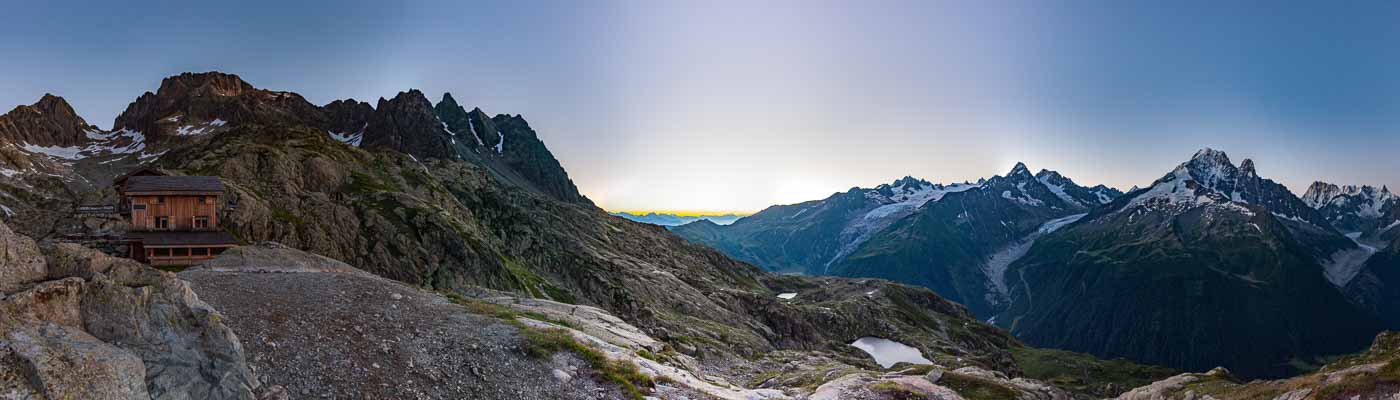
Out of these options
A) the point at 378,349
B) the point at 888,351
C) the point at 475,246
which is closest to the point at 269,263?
the point at 378,349

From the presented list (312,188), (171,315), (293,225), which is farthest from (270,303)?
(312,188)

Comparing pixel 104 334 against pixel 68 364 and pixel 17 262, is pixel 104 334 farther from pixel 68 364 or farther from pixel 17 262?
pixel 17 262

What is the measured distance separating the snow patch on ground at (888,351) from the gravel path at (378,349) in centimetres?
14276

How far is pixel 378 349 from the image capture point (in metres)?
28.0

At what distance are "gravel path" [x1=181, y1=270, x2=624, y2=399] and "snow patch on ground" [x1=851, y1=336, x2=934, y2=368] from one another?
143m

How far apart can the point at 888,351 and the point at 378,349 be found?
162091mm

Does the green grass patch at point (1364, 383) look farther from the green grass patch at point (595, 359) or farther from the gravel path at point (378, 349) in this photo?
the gravel path at point (378, 349)

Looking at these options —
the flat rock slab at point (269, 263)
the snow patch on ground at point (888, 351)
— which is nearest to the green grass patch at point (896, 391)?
the flat rock slab at point (269, 263)

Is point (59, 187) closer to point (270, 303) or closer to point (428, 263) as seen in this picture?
point (428, 263)

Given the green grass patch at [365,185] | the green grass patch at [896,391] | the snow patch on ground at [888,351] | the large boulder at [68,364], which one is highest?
the green grass patch at [365,185]

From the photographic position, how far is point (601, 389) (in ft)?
92.2

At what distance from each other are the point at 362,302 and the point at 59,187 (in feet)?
653

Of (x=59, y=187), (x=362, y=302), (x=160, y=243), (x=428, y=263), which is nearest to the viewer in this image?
(x=362, y=302)

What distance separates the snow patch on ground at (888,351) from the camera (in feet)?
539
